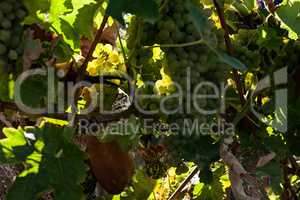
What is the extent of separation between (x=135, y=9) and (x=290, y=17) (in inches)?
15.0

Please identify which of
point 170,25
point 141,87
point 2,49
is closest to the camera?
point 2,49

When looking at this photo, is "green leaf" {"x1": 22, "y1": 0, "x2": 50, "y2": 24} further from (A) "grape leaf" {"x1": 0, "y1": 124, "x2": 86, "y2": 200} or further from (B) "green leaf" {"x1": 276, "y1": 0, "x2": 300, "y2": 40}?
(B) "green leaf" {"x1": 276, "y1": 0, "x2": 300, "y2": 40}

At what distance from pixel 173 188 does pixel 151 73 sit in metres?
0.67

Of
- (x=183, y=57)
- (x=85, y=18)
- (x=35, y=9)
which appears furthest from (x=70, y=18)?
(x=183, y=57)

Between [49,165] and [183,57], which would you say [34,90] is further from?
[183,57]

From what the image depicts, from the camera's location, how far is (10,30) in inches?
39.9

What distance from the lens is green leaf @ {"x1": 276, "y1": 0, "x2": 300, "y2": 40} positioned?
122cm

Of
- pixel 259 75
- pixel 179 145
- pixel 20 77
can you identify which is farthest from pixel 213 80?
pixel 20 77

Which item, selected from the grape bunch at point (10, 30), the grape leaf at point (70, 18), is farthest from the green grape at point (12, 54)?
the grape leaf at point (70, 18)

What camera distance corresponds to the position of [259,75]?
137 cm

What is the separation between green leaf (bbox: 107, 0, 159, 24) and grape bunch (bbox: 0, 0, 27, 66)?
0.16 meters

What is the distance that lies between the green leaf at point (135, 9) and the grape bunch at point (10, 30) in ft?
0.52

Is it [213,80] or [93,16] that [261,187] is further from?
[93,16]

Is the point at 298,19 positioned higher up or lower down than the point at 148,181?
higher up
